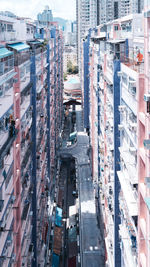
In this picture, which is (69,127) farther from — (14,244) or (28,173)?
(14,244)

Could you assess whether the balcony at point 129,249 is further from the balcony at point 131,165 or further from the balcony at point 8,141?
the balcony at point 8,141

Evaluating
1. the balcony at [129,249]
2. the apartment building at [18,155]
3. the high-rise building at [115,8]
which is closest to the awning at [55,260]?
the apartment building at [18,155]

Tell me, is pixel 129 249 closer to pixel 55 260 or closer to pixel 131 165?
pixel 131 165

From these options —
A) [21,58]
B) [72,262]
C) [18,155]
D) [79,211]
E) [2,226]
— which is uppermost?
[21,58]

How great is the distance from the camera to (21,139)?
15.4 m

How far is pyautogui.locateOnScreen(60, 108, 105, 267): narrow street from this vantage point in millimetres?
24142

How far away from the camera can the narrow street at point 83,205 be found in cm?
2414

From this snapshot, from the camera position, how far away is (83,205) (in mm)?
30703

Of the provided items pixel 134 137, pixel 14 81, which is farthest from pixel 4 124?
pixel 134 137

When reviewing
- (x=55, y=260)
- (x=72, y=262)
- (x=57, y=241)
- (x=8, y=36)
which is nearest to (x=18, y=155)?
(x=8, y=36)

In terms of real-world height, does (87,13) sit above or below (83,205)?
above

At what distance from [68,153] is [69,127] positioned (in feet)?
51.6

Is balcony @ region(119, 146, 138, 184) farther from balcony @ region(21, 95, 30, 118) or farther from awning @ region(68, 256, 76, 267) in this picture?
awning @ region(68, 256, 76, 267)

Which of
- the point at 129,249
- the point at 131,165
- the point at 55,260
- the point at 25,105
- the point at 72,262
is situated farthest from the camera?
the point at 72,262
